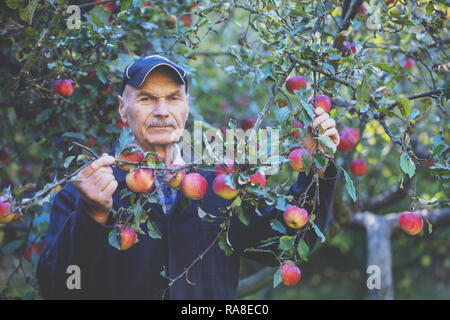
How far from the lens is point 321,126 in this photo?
61.6 inches

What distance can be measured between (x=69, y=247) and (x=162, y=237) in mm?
400

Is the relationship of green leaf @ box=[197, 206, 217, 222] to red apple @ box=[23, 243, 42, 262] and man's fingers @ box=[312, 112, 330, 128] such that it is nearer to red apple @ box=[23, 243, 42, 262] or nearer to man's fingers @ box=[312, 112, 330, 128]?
man's fingers @ box=[312, 112, 330, 128]

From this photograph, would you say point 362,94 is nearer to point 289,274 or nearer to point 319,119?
point 319,119

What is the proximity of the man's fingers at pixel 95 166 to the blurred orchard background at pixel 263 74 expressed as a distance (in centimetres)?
13

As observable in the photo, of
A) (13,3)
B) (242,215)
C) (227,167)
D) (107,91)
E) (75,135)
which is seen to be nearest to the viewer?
(227,167)

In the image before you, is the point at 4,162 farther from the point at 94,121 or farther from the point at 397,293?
the point at 397,293

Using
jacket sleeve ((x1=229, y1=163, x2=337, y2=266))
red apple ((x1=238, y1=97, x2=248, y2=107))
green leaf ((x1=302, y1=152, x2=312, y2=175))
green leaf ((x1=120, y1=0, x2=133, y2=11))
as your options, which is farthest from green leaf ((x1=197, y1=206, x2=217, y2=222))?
red apple ((x1=238, y1=97, x2=248, y2=107))

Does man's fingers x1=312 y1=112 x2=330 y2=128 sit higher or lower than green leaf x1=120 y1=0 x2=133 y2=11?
lower

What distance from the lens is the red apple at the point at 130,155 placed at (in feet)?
5.05

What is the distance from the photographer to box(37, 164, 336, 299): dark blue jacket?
1866mm

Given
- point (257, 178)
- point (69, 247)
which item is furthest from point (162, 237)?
point (257, 178)

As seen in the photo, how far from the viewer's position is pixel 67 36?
2182 mm

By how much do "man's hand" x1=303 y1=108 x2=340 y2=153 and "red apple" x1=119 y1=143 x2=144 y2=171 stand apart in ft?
1.96
